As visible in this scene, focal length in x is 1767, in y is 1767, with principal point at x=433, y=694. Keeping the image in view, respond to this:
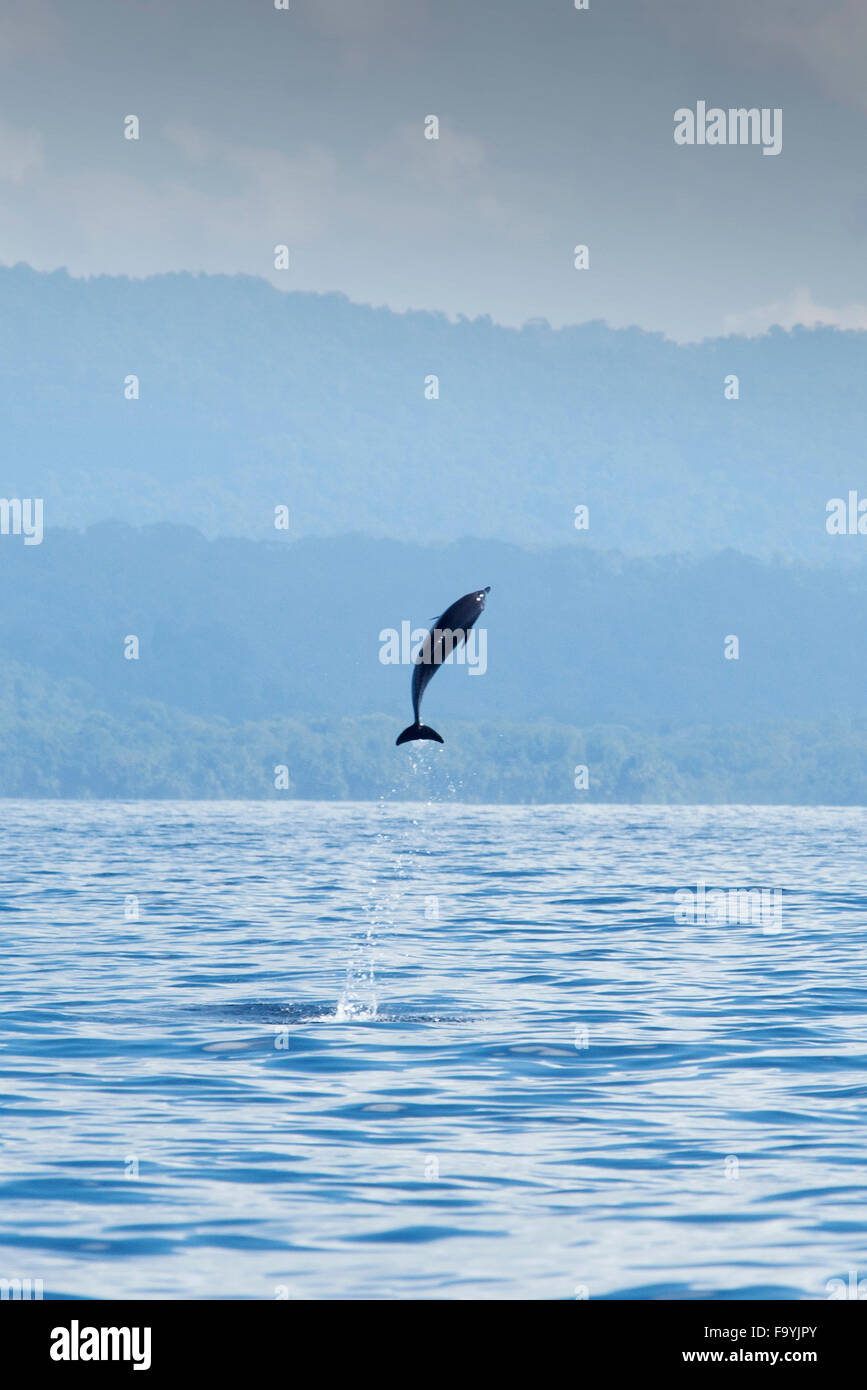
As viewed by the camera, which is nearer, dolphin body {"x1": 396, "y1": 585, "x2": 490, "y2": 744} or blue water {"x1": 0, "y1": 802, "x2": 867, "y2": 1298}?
blue water {"x1": 0, "y1": 802, "x2": 867, "y2": 1298}

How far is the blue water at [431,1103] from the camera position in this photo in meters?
10.8

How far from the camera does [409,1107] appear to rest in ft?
49.4

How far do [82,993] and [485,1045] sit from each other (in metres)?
6.14

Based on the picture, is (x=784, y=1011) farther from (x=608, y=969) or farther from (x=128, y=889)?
(x=128, y=889)

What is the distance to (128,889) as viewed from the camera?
130ft

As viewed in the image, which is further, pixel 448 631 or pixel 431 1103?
pixel 448 631

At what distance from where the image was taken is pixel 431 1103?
15219 millimetres

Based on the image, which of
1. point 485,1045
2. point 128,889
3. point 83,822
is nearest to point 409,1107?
point 485,1045

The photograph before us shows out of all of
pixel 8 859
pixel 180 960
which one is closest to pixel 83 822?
pixel 8 859

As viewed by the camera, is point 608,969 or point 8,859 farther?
point 8,859

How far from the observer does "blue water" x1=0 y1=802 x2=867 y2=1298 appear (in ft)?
35.4

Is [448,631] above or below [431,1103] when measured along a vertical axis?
above

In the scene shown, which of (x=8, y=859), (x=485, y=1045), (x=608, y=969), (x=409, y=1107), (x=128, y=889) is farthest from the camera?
(x=8, y=859)
